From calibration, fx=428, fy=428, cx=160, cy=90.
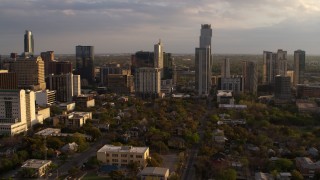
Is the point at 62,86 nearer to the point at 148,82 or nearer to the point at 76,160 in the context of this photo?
the point at 148,82

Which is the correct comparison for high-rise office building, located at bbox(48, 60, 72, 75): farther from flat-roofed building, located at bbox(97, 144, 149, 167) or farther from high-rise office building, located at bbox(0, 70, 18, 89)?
flat-roofed building, located at bbox(97, 144, 149, 167)

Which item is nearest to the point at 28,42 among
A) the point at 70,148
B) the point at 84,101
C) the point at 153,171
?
the point at 84,101

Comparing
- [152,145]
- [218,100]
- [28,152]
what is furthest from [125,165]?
[218,100]

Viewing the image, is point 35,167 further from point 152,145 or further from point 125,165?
point 152,145

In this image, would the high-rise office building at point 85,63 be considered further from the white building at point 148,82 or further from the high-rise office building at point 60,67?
the white building at point 148,82

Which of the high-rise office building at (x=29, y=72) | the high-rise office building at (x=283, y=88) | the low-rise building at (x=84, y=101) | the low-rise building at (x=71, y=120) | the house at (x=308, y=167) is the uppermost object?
the high-rise office building at (x=29, y=72)

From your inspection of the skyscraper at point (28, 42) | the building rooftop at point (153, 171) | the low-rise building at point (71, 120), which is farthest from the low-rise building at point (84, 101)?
the skyscraper at point (28, 42)
